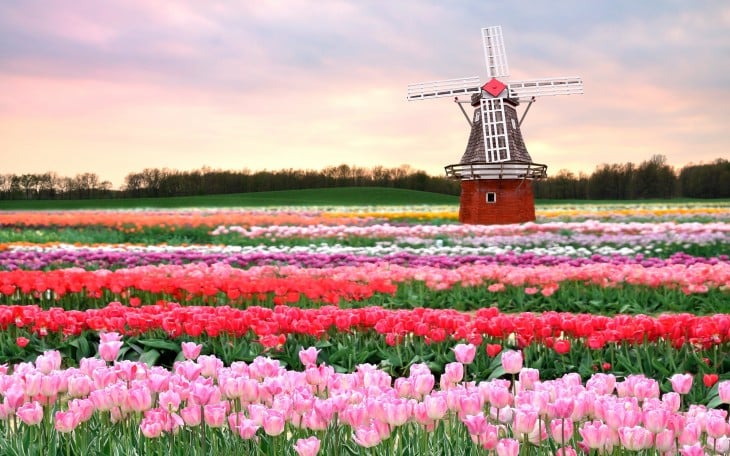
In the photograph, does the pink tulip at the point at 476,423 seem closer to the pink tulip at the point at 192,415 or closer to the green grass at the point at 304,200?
the pink tulip at the point at 192,415

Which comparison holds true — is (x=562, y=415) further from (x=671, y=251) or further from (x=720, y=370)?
(x=671, y=251)

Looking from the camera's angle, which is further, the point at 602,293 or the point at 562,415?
the point at 602,293

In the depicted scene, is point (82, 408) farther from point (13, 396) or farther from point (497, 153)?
point (497, 153)

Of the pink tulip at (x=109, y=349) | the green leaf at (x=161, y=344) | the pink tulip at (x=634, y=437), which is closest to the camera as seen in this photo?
the pink tulip at (x=634, y=437)

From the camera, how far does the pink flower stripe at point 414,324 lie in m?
5.27

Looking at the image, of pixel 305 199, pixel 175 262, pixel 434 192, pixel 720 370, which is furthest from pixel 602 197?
pixel 720 370

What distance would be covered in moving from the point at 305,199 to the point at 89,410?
176ft

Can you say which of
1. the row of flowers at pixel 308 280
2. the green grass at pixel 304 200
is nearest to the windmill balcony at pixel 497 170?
the row of flowers at pixel 308 280

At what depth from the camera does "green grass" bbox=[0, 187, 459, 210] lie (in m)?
51.8

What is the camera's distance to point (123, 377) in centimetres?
344

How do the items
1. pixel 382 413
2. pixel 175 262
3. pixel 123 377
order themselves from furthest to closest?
pixel 175 262, pixel 123 377, pixel 382 413

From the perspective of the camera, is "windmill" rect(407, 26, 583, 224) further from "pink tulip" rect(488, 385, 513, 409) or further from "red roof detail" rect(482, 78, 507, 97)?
"pink tulip" rect(488, 385, 513, 409)

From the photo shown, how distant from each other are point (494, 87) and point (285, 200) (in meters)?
32.1

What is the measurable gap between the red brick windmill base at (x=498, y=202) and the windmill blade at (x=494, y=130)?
0.76 meters
